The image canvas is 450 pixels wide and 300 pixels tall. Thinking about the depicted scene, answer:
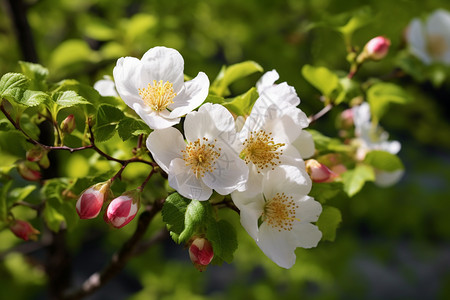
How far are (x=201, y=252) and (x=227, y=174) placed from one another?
133 millimetres

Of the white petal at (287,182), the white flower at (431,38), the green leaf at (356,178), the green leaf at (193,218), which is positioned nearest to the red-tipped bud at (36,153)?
the green leaf at (193,218)

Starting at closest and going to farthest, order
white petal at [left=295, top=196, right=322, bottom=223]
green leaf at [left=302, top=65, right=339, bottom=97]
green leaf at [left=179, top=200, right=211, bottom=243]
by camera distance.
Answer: green leaf at [left=179, top=200, right=211, bottom=243]
white petal at [left=295, top=196, right=322, bottom=223]
green leaf at [left=302, top=65, right=339, bottom=97]

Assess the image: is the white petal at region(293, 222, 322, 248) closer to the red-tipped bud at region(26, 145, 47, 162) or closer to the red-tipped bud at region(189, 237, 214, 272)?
the red-tipped bud at region(189, 237, 214, 272)

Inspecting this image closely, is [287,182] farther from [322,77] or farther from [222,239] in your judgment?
[322,77]

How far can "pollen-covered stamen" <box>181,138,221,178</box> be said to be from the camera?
755mm

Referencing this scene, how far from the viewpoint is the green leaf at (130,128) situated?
0.71 meters

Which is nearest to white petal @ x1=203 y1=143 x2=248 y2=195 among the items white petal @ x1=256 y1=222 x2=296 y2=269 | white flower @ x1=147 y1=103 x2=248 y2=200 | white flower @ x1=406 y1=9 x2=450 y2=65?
white flower @ x1=147 y1=103 x2=248 y2=200

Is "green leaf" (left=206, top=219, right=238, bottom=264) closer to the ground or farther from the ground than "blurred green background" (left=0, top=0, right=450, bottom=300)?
farther from the ground

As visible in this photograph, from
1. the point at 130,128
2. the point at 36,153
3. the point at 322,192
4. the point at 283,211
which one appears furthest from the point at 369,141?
the point at 36,153

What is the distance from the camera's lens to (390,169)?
106 centimetres

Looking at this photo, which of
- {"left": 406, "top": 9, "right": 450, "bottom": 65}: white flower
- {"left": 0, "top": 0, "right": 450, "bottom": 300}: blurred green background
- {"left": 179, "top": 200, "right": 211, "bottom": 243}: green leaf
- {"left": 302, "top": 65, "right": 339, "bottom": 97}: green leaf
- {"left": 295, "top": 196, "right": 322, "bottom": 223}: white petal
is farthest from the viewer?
{"left": 0, "top": 0, "right": 450, "bottom": 300}: blurred green background

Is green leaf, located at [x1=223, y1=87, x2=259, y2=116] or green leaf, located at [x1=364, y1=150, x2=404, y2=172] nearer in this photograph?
green leaf, located at [x1=223, y1=87, x2=259, y2=116]

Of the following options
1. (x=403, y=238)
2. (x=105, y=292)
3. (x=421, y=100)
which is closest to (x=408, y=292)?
(x=403, y=238)

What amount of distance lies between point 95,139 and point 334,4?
134 cm
